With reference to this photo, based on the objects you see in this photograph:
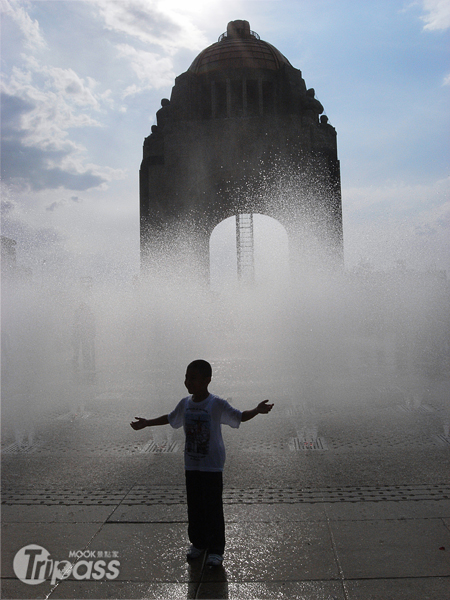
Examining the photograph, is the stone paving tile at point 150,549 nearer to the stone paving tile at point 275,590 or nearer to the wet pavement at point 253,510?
the wet pavement at point 253,510

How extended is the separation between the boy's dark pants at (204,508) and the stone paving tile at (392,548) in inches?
28.1

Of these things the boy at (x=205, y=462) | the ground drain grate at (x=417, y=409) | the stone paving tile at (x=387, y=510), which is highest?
the boy at (x=205, y=462)

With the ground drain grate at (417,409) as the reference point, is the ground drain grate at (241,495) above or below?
below

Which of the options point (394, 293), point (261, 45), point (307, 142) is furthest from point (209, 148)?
point (394, 293)

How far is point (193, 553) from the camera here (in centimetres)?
291

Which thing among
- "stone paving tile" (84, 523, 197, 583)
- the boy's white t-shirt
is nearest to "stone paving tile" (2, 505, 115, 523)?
"stone paving tile" (84, 523, 197, 583)

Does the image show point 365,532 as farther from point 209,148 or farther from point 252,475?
point 209,148

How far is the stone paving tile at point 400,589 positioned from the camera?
2482mm

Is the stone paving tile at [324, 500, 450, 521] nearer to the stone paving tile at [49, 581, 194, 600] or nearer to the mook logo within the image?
the stone paving tile at [49, 581, 194, 600]

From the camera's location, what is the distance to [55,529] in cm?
335

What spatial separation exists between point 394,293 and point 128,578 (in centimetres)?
1819

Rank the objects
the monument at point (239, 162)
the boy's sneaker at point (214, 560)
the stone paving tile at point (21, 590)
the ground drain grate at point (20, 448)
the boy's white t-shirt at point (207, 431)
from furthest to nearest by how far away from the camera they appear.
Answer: the monument at point (239, 162)
the ground drain grate at point (20, 448)
the boy's white t-shirt at point (207, 431)
the boy's sneaker at point (214, 560)
the stone paving tile at point (21, 590)

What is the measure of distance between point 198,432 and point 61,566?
1039 millimetres

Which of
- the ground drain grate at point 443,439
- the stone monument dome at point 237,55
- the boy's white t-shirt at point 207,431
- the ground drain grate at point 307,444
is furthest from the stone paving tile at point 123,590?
the stone monument dome at point 237,55
